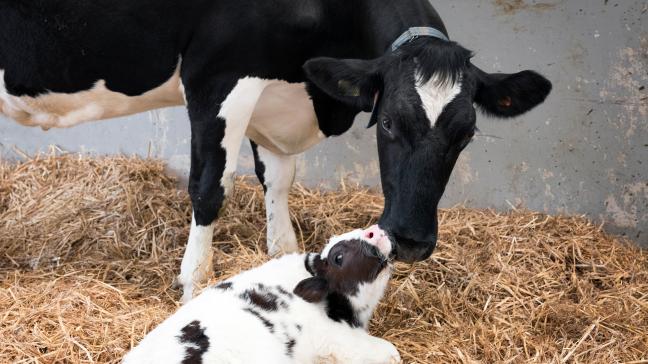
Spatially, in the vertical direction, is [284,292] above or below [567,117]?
above

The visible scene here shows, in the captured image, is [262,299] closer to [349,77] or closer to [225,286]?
[225,286]

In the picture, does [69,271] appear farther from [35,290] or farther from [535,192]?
[535,192]

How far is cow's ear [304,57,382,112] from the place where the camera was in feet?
13.8

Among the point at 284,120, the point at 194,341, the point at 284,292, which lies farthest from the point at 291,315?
the point at 284,120

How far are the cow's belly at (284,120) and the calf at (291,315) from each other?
115 cm

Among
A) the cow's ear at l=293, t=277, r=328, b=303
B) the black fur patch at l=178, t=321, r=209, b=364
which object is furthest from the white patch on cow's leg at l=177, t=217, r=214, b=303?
the black fur patch at l=178, t=321, r=209, b=364

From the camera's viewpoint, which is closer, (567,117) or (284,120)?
(284,120)

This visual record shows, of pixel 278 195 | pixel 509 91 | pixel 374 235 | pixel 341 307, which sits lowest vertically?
pixel 278 195

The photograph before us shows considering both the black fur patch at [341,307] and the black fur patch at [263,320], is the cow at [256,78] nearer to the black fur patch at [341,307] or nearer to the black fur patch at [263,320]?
the black fur patch at [341,307]

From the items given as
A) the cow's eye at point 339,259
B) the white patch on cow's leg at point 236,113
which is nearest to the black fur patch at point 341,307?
the cow's eye at point 339,259

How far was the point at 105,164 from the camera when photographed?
21.2 feet

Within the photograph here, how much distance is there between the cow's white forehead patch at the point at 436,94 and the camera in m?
3.91

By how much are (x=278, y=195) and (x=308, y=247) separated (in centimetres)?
41

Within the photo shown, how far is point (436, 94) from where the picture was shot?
3957mm
